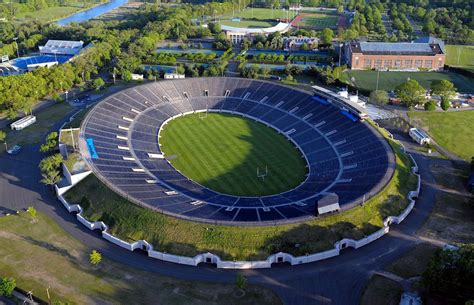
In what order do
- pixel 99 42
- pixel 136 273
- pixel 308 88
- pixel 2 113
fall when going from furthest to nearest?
1. pixel 99 42
2. pixel 308 88
3. pixel 2 113
4. pixel 136 273

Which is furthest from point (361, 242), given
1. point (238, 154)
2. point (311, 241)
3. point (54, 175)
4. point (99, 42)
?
point (99, 42)

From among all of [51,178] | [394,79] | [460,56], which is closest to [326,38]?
[394,79]

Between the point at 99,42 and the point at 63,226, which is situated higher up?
the point at 99,42

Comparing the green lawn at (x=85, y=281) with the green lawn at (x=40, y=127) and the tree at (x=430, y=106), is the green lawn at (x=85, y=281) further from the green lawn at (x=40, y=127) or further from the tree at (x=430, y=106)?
the tree at (x=430, y=106)

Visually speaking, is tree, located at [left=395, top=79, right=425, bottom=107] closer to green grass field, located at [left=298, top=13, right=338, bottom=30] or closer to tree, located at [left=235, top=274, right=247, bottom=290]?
tree, located at [left=235, top=274, right=247, bottom=290]

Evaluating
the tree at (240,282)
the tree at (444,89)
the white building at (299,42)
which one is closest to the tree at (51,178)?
the tree at (240,282)

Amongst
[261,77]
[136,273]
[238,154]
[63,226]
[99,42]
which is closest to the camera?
[136,273]

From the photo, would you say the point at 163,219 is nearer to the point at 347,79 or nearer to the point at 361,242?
the point at 361,242
